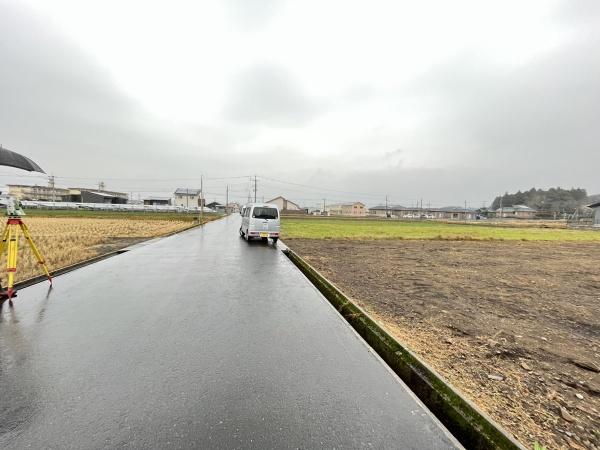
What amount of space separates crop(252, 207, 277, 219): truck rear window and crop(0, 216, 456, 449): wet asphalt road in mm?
9606

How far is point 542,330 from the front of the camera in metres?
4.56

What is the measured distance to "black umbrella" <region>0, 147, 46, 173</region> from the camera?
16.9 ft

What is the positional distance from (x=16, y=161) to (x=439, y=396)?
7.61 metres

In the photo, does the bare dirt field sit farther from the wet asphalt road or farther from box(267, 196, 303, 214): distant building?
box(267, 196, 303, 214): distant building

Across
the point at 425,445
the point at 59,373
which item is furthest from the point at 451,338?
the point at 59,373

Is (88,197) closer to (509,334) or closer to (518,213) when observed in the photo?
(509,334)

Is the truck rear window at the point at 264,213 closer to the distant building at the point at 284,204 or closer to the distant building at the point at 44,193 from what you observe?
the distant building at the point at 284,204

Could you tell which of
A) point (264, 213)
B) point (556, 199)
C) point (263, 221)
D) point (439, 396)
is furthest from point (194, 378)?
point (556, 199)

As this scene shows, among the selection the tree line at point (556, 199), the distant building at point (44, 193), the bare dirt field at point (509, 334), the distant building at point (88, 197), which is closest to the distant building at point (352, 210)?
the tree line at point (556, 199)

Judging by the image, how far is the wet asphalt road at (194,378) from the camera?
2.18 meters

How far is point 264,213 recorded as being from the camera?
49.4 feet

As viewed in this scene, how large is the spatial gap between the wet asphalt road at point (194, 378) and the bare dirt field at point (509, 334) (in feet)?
2.55

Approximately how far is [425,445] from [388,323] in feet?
7.89

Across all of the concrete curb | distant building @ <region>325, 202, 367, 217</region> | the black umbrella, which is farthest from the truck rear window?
distant building @ <region>325, 202, 367, 217</region>
